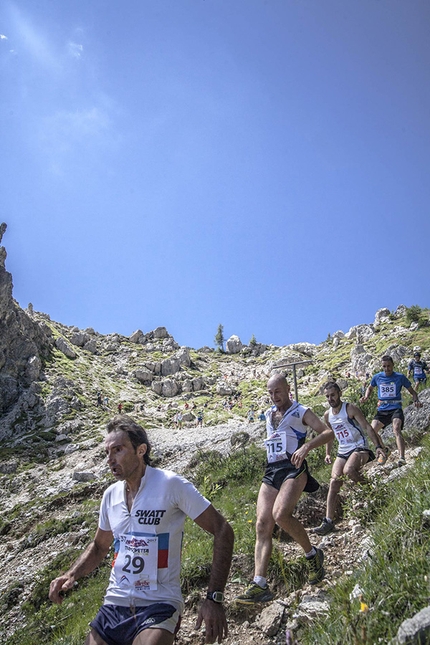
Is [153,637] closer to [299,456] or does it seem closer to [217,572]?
[217,572]

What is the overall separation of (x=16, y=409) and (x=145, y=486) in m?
62.0

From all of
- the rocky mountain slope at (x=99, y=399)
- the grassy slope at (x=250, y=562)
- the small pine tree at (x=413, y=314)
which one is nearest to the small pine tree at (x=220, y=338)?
the rocky mountain slope at (x=99, y=399)

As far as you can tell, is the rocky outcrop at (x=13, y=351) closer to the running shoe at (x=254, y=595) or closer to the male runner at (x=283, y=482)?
the male runner at (x=283, y=482)

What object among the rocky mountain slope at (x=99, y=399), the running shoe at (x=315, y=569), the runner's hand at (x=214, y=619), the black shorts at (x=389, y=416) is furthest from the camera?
the rocky mountain slope at (x=99, y=399)

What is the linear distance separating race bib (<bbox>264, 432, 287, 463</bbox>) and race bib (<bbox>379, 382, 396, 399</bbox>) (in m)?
4.85

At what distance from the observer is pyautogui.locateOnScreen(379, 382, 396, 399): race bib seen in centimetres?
862

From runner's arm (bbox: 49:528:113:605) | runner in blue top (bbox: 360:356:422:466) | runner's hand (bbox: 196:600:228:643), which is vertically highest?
runner in blue top (bbox: 360:356:422:466)

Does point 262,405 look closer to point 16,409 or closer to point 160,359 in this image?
point 16,409

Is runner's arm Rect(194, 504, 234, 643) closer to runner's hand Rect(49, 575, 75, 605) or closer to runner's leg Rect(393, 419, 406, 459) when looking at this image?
runner's hand Rect(49, 575, 75, 605)

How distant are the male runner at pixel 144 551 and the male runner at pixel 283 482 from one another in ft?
5.23

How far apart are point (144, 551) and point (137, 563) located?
0.09 meters

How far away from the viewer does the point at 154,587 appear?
283cm

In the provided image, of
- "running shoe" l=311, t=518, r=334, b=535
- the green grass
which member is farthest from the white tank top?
the green grass

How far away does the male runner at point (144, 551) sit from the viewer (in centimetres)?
270
